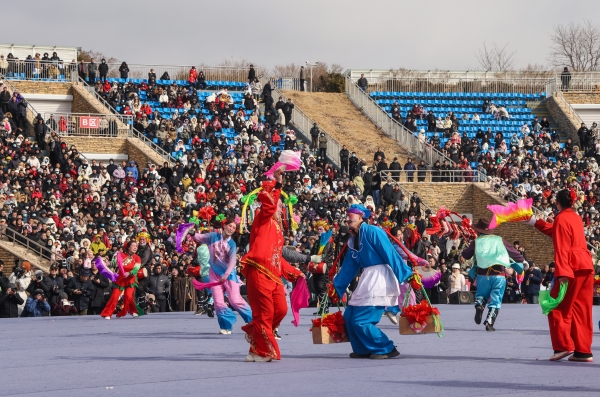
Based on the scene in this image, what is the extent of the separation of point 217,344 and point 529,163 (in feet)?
94.1

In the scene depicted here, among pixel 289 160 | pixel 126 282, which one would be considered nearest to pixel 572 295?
pixel 289 160

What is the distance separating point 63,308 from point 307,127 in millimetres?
21696

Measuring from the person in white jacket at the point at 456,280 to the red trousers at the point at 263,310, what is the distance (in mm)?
15768

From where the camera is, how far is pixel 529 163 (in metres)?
41.4

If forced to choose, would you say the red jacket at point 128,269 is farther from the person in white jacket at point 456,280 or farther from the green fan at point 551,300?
the green fan at point 551,300

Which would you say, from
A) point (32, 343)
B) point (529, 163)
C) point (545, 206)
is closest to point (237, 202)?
point (545, 206)

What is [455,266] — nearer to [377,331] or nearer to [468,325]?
[468,325]

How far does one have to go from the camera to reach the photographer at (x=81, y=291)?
24.0m

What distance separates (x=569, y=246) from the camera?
1177 centimetres

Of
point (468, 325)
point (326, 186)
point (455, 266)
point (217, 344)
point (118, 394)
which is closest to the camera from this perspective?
point (118, 394)

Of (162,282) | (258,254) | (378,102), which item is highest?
(378,102)

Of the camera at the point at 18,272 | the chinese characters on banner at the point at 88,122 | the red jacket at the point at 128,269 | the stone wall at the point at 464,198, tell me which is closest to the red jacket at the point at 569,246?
the red jacket at the point at 128,269

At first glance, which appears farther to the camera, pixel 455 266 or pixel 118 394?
pixel 455 266

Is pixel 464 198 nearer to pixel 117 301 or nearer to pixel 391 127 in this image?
pixel 391 127
